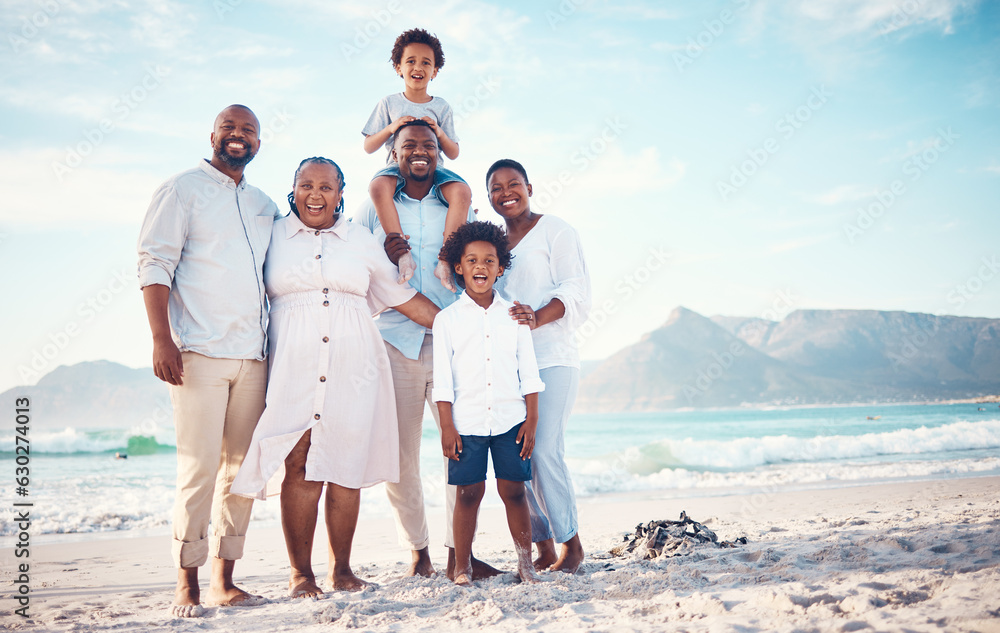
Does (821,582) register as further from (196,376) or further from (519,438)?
(196,376)

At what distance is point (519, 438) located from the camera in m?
3.15

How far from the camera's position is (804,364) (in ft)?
A: 221

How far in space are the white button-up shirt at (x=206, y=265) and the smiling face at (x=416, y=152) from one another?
0.98 m

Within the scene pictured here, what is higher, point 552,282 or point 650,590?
point 552,282

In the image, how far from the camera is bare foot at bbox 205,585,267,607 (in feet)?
9.99

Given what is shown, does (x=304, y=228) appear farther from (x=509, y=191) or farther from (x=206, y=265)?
(x=509, y=191)

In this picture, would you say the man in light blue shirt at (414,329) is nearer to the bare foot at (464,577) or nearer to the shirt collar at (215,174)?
the bare foot at (464,577)

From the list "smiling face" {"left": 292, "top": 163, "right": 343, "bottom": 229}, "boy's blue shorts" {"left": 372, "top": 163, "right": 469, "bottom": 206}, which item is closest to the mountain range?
"boy's blue shorts" {"left": 372, "top": 163, "right": 469, "bottom": 206}

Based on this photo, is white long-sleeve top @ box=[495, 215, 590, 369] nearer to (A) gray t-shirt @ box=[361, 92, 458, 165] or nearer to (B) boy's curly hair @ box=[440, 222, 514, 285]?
(B) boy's curly hair @ box=[440, 222, 514, 285]

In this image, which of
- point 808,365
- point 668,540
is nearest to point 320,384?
point 668,540

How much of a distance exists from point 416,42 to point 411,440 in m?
2.77

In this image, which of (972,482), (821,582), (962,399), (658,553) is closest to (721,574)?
(821,582)

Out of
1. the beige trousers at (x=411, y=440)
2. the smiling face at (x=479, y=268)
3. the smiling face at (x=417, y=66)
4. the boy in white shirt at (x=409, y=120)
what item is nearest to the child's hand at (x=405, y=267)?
the boy in white shirt at (x=409, y=120)

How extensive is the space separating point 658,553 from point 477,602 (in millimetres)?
1820
